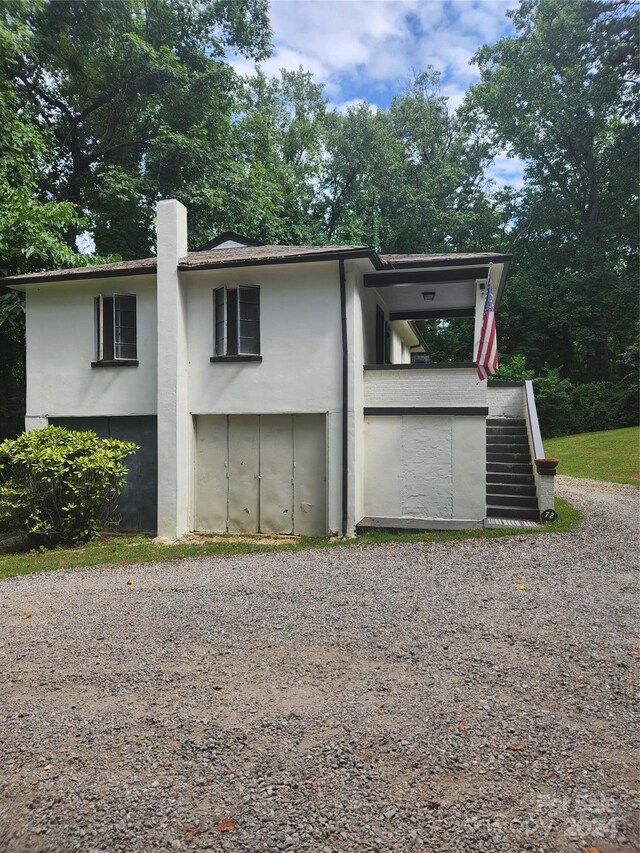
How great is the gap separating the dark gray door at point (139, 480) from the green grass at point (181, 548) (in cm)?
92

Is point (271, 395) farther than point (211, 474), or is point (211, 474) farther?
point (211, 474)

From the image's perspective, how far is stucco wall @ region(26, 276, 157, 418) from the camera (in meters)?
10.6

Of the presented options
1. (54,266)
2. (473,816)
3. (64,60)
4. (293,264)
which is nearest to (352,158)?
(64,60)

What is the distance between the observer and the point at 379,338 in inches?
485

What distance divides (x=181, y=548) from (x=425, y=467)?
4.66 metres

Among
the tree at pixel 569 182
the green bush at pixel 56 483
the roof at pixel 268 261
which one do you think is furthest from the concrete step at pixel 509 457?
the tree at pixel 569 182

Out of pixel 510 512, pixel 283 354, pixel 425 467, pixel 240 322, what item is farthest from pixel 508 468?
pixel 240 322

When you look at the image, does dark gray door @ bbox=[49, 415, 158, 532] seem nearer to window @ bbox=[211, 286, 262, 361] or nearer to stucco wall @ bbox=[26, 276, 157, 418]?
stucco wall @ bbox=[26, 276, 157, 418]

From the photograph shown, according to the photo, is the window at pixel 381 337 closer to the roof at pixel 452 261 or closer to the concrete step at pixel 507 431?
the roof at pixel 452 261

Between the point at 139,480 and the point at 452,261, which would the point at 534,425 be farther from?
the point at 139,480

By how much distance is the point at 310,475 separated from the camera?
985 centimetres

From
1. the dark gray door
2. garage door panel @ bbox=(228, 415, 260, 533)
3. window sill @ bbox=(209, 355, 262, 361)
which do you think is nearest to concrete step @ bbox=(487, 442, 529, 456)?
garage door panel @ bbox=(228, 415, 260, 533)

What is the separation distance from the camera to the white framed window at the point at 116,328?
1070 cm

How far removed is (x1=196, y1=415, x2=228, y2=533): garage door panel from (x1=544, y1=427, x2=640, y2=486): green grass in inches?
454
